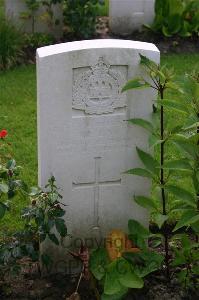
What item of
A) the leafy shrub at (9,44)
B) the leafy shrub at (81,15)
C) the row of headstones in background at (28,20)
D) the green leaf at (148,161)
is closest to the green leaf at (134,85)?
the green leaf at (148,161)

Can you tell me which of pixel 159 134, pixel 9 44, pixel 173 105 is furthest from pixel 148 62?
pixel 9 44

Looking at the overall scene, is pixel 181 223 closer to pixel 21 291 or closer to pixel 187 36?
pixel 21 291

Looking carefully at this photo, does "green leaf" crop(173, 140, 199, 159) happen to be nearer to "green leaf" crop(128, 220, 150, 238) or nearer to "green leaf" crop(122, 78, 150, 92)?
"green leaf" crop(122, 78, 150, 92)

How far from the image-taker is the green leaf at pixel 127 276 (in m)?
3.81

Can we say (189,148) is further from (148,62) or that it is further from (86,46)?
(86,46)

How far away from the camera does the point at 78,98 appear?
3.82 m

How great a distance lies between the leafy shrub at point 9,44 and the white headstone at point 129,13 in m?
1.59

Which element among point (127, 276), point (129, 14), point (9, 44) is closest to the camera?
point (127, 276)

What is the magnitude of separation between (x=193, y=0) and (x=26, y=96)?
2968mm

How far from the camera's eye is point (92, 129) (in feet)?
12.8

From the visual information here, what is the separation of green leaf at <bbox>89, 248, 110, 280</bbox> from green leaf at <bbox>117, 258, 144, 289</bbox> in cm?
12

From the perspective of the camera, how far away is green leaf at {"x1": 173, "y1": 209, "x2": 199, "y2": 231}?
364cm

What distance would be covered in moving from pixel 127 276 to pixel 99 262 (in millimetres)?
226

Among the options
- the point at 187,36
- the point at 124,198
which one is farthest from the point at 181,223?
the point at 187,36
